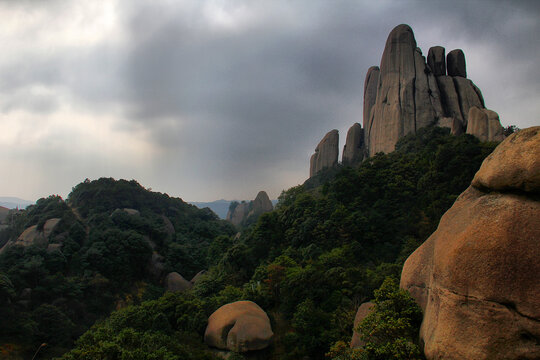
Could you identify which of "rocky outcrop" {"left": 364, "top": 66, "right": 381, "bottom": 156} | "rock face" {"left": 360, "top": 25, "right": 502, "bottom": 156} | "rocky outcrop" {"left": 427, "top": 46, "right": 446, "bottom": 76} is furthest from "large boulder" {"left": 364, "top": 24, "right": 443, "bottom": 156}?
"rocky outcrop" {"left": 364, "top": 66, "right": 381, "bottom": 156}

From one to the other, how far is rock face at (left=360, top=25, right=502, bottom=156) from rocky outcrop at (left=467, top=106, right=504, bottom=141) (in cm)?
653

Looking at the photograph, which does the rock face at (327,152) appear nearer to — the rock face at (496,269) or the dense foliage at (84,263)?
the dense foliage at (84,263)

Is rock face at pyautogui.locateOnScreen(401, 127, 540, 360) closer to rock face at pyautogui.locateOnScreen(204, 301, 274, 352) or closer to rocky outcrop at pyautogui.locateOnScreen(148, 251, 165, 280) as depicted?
rock face at pyautogui.locateOnScreen(204, 301, 274, 352)

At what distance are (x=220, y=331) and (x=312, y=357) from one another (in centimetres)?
374

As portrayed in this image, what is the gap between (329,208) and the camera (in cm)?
2534

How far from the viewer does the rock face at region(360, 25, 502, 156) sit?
1388 inches

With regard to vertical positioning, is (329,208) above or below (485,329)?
above

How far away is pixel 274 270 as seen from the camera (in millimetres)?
16625

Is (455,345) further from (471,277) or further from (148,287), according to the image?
(148,287)

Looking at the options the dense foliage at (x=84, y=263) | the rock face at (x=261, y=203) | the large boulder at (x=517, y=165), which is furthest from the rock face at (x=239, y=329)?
the rock face at (x=261, y=203)

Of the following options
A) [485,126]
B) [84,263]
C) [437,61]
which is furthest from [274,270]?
[437,61]

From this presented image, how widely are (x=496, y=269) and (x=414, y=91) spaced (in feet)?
119

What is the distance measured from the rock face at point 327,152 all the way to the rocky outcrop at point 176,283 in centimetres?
2894

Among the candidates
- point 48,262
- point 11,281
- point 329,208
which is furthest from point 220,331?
point 48,262
